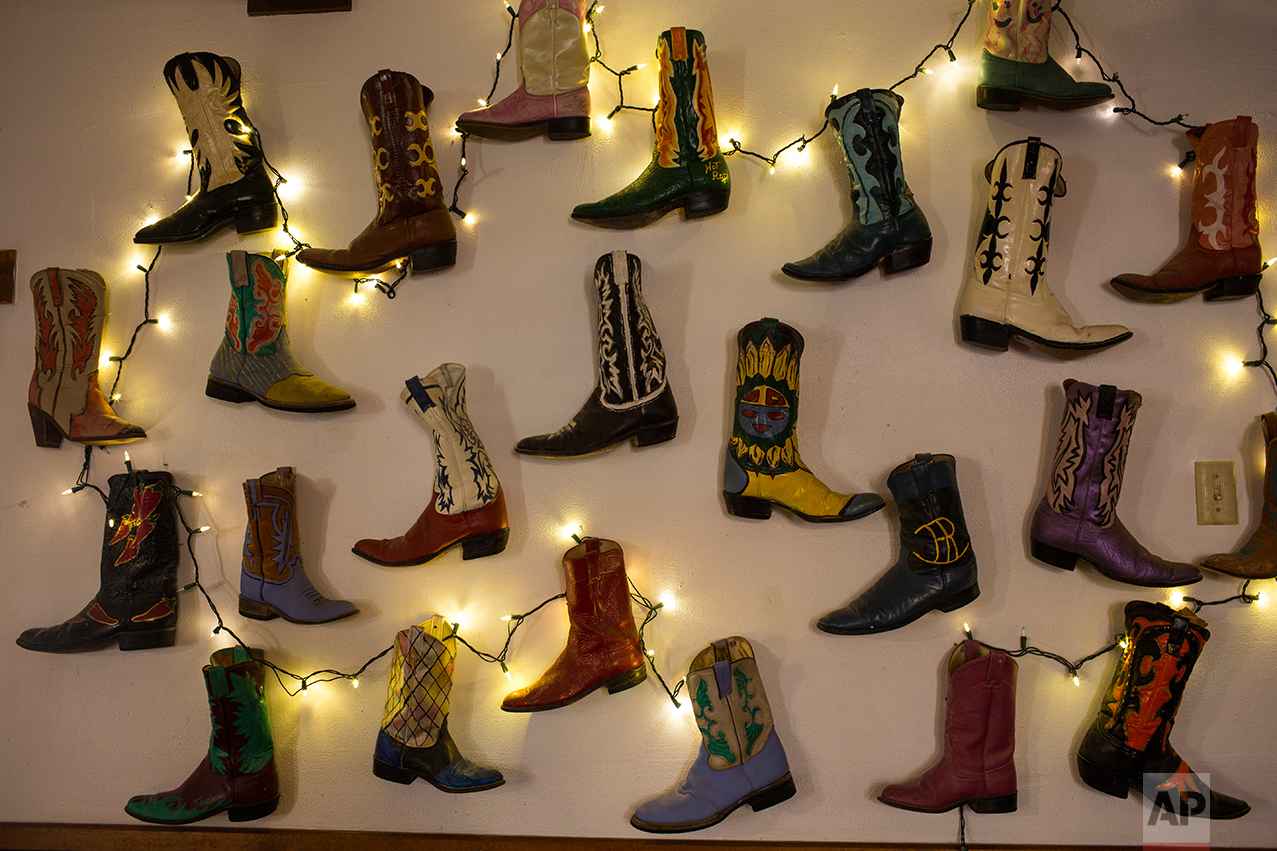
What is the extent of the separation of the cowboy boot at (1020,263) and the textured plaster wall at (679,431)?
0.35 ft

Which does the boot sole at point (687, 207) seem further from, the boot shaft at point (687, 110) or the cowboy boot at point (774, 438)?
the cowboy boot at point (774, 438)

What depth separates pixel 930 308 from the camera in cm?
183

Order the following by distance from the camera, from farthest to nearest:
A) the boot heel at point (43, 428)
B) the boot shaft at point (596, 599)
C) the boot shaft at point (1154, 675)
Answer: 1. the boot heel at point (43, 428)
2. the boot shaft at point (596, 599)
3. the boot shaft at point (1154, 675)

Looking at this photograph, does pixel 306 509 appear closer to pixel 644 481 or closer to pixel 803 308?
pixel 644 481

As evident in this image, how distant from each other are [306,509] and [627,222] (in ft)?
3.89

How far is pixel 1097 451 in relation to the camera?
1.64 meters

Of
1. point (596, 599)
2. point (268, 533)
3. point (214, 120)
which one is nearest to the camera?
point (596, 599)

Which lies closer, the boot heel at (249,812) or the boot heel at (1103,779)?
the boot heel at (1103,779)

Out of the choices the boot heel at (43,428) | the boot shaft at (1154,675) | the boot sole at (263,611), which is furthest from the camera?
the boot heel at (43,428)

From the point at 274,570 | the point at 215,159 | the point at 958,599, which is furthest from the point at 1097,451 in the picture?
the point at 215,159

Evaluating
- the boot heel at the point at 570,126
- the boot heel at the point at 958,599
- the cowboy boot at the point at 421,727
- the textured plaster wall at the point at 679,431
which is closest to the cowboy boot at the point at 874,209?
the textured plaster wall at the point at 679,431

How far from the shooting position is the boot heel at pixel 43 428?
76.8 inches

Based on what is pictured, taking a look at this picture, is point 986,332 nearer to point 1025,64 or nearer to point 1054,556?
point 1054,556

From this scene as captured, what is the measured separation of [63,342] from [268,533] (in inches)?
32.0
